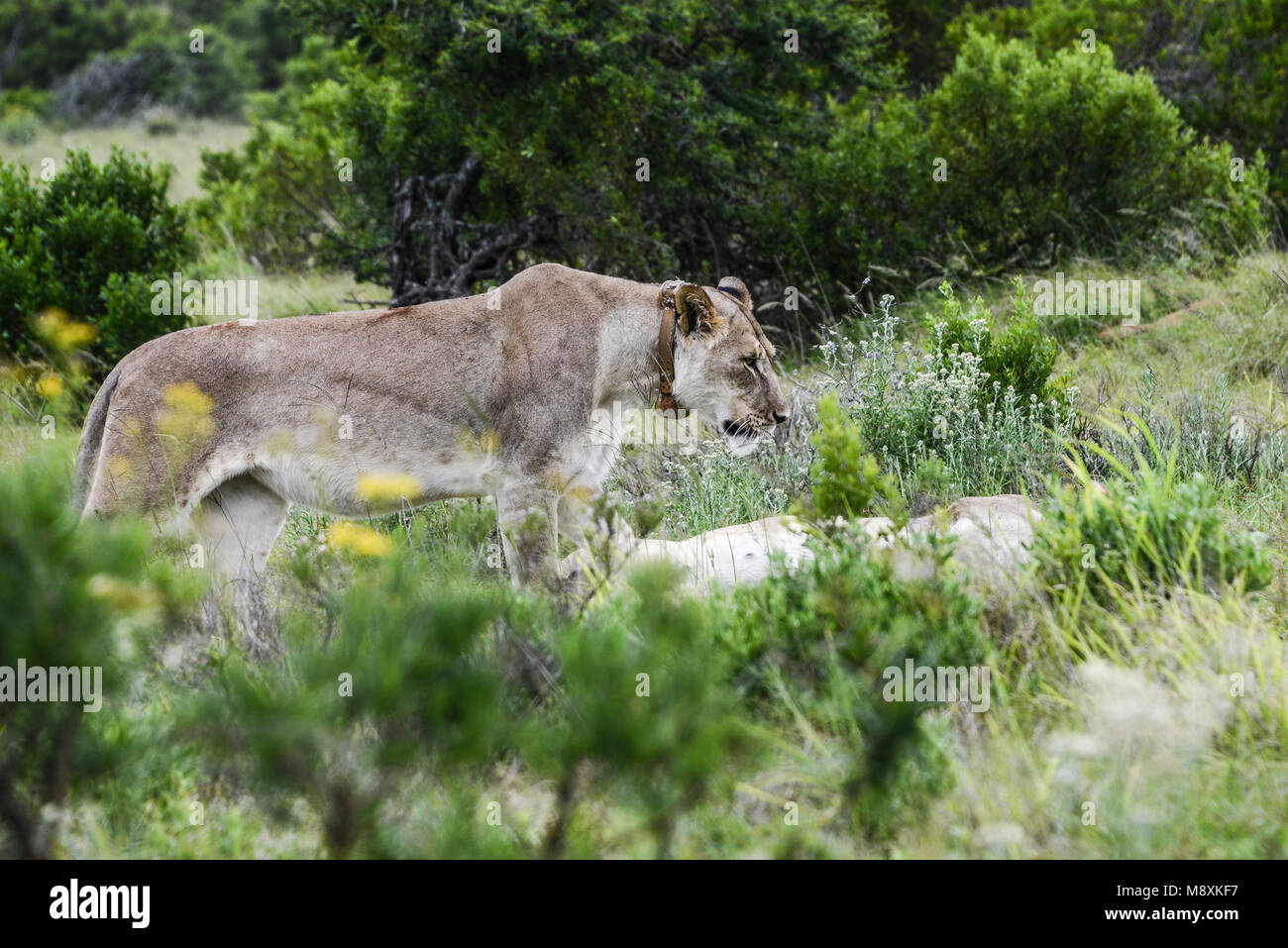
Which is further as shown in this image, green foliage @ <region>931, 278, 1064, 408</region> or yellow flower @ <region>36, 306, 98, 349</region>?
yellow flower @ <region>36, 306, 98, 349</region>

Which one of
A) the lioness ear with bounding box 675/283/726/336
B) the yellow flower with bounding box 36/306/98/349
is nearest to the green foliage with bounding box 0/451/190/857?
the lioness ear with bounding box 675/283/726/336

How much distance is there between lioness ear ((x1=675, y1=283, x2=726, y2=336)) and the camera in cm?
539

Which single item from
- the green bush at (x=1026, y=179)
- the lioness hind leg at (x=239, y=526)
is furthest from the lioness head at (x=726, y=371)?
the green bush at (x=1026, y=179)

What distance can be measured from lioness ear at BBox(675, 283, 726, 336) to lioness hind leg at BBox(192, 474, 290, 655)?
2.06 m

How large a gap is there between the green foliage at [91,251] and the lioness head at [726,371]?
16.7 feet

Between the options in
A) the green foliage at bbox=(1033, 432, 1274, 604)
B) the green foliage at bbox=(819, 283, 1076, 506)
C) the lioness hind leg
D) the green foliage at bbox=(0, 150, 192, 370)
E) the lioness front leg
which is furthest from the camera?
the green foliage at bbox=(0, 150, 192, 370)

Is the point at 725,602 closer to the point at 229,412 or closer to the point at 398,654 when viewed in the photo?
the point at 398,654

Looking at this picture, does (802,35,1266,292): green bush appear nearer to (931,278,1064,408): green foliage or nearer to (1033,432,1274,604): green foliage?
(931,278,1064,408): green foliage

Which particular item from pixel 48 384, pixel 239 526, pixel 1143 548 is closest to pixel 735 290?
pixel 1143 548

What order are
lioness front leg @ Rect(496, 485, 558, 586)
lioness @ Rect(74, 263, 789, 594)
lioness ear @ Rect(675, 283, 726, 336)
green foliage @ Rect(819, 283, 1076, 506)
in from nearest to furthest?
1. lioness front leg @ Rect(496, 485, 558, 586)
2. lioness @ Rect(74, 263, 789, 594)
3. lioness ear @ Rect(675, 283, 726, 336)
4. green foliage @ Rect(819, 283, 1076, 506)

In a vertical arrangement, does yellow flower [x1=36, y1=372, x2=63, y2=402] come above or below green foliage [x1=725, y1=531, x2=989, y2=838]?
above

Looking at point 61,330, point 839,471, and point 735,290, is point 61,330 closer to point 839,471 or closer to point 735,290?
point 735,290
